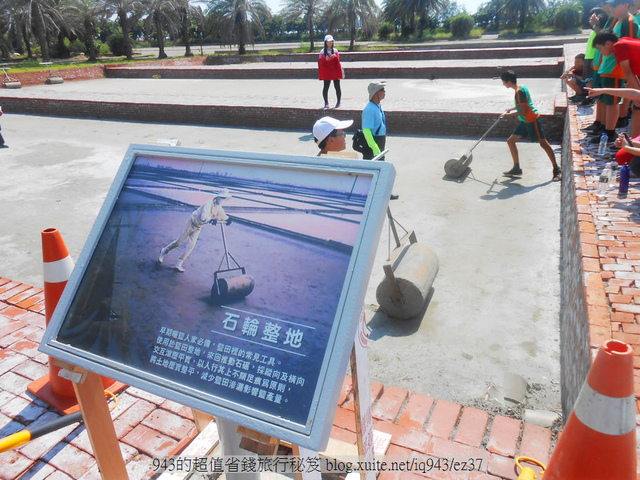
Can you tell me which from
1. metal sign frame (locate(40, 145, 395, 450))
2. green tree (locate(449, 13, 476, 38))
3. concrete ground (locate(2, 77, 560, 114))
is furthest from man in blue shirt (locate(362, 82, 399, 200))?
green tree (locate(449, 13, 476, 38))

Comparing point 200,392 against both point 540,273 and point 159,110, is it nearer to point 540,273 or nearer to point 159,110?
point 540,273

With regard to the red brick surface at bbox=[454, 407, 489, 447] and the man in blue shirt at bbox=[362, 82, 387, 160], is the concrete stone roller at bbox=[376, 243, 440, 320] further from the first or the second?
the man in blue shirt at bbox=[362, 82, 387, 160]

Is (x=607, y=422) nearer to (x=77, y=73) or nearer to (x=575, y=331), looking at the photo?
(x=575, y=331)

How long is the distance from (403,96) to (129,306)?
12.7 metres

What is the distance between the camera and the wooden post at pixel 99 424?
1938mm

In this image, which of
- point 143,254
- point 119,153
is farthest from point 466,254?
point 119,153

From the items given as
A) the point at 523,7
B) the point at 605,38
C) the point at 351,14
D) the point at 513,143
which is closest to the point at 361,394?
the point at 605,38

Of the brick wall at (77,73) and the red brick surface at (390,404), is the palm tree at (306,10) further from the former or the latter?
the red brick surface at (390,404)

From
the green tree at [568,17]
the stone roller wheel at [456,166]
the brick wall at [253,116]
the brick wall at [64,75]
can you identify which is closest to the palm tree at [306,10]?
the brick wall at [64,75]

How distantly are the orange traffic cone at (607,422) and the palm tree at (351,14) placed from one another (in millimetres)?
30258

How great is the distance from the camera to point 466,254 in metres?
5.03

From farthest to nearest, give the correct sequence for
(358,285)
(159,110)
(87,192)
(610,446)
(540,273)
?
(159,110) → (87,192) → (540,273) → (610,446) → (358,285)

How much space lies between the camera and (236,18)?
1172 inches

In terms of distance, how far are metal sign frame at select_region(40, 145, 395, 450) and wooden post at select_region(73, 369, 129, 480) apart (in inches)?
8.7
